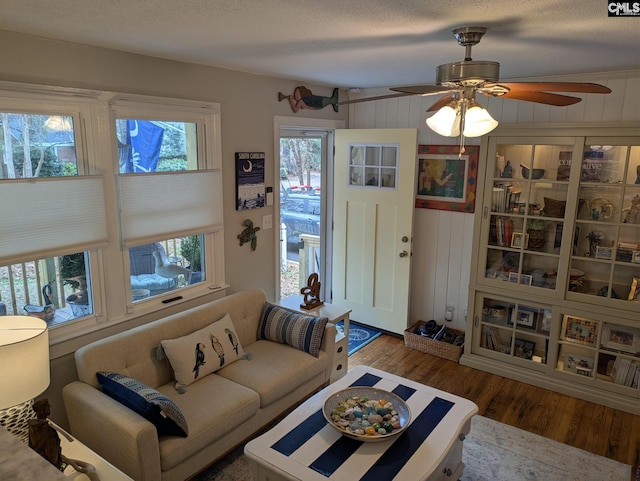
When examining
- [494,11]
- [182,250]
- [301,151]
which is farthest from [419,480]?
[301,151]

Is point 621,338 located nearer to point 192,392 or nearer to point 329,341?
point 329,341

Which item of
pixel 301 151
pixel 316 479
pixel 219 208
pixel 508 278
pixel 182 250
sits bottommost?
pixel 316 479

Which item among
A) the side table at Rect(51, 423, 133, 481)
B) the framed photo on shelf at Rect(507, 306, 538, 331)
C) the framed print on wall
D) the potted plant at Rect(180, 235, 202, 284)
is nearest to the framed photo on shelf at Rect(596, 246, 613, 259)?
the framed photo on shelf at Rect(507, 306, 538, 331)

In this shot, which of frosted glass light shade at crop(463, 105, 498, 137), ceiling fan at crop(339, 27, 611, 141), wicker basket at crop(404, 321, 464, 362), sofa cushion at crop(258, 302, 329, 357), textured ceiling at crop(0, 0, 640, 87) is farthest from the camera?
wicker basket at crop(404, 321, 464, 362)

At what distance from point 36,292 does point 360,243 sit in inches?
113

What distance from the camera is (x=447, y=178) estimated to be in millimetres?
4227

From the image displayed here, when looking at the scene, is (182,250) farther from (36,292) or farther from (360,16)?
(360,16)

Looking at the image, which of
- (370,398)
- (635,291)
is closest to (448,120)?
(370,398)

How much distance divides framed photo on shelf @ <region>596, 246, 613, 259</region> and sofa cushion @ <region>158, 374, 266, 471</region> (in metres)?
2.61

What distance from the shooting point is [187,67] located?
3037 mm

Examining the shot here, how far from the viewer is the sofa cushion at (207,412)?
2271mm

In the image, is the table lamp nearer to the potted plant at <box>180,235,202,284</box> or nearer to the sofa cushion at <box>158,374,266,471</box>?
the sofa cushion at <box>158,374,266,471</box>

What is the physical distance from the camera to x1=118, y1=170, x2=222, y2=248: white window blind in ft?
9.25

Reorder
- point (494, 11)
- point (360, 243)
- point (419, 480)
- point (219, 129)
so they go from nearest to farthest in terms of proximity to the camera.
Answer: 1. point (494, 11)
2. point (419, 480)
3. point (219, 129)
4. point (360, 243)
